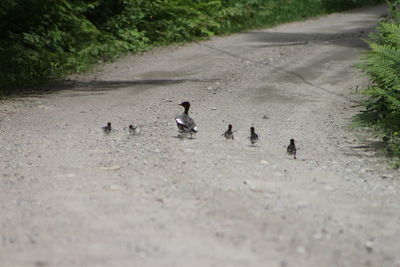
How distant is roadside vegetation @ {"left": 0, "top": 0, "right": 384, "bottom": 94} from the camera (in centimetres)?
1969

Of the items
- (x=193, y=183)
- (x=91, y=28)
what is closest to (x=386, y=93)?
(x=193, y=183)

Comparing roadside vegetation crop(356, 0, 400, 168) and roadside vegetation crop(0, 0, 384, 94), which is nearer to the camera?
roadside vegetation crop(356, 0, 400, 168)

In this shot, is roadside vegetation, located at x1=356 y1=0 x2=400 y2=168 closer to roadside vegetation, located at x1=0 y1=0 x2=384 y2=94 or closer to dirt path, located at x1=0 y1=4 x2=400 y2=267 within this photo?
dirt path, located at x1=0 y1=4 x2=400 y2=267

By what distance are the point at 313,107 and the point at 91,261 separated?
32.7ft

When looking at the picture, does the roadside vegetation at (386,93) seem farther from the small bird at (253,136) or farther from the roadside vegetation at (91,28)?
the roadside vegetation at (91,28)

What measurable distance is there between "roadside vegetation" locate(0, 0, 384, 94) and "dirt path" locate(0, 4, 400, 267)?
2.93 metres

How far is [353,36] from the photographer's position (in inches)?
1120

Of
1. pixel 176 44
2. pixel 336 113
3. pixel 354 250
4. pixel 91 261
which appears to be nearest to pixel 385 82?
pixel 336 113

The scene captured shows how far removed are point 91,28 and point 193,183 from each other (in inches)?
642

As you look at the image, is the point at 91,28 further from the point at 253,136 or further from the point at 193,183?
the point at 193,183

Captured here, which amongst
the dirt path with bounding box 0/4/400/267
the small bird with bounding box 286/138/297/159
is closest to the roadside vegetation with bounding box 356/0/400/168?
the dirt path with bounding box 0/4/400/267

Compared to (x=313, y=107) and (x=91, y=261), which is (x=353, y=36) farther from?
(x=91, y=261)

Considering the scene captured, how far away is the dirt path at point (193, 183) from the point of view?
614 centimetres

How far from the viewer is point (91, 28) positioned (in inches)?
937
